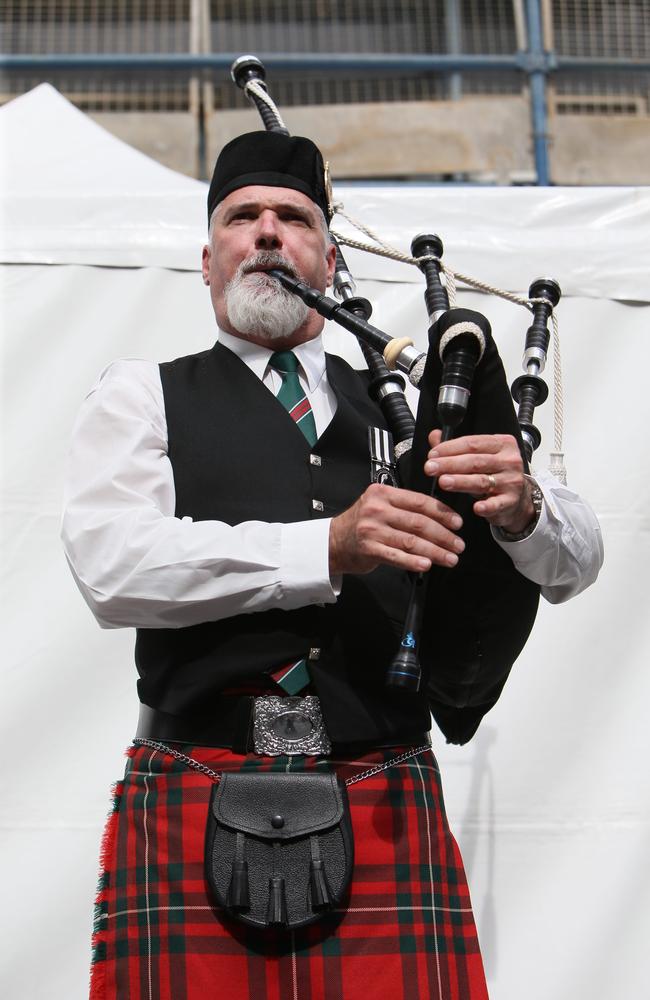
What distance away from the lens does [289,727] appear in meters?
1.26

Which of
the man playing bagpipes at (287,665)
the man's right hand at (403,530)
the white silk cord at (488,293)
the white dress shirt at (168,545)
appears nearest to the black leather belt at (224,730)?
the man playing bagpipes at (287,665)

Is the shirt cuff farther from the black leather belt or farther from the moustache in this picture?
the moustache

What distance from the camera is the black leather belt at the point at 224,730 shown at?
49.6 inches

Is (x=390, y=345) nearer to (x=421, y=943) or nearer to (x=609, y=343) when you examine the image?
(x=421, y=943)

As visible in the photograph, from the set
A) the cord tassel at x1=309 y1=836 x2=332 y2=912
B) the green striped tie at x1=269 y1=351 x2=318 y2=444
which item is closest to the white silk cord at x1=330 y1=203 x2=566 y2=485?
the green striped tie at x1=269 y1=351 x2=318 y2=444

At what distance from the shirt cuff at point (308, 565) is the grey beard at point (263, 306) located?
396mm

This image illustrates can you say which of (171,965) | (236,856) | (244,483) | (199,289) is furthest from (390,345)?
(199,289)

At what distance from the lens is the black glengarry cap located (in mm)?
1649

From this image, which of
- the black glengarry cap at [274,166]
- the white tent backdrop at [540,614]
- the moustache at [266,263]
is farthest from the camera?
the white tent backdrop at [540,614]

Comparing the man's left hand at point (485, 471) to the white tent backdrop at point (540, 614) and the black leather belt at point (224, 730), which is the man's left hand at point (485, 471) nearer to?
the black leather belt at point (224, 730)

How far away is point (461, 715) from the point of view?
1456 mm

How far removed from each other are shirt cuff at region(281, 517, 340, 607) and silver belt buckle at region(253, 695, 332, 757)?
12 centimetres

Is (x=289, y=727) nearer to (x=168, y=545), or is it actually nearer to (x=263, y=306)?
(x=168, y=545)

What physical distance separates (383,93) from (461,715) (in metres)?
3.97
